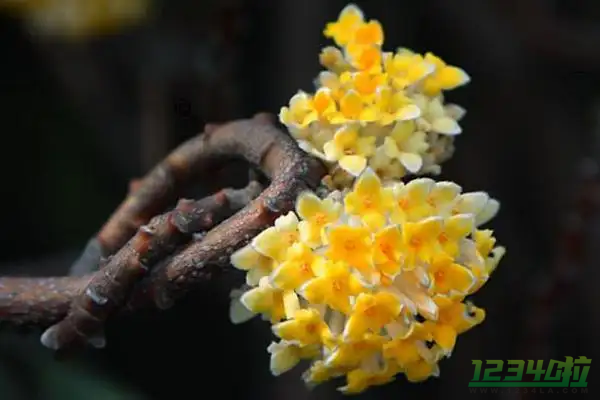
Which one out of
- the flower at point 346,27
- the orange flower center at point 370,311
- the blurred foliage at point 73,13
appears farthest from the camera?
the blurred foliage at point 73,13

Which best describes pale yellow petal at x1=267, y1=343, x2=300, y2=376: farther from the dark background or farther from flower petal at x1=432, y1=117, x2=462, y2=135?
the dark background

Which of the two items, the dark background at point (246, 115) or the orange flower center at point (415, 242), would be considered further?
the dark background at point (246, 115)

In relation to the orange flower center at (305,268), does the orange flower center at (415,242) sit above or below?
above

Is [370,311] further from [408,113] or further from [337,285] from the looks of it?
[408,113]

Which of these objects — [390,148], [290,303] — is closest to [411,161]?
[390,148]

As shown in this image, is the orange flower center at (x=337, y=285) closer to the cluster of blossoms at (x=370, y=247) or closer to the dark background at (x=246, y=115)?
the cluster of blossoms at (x=370, y=247)

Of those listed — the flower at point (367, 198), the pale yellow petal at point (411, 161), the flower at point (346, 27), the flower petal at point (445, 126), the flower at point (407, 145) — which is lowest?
the flower at point (367, 198)

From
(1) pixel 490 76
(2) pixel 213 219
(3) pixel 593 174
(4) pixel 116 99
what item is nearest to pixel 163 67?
(4) pixel 116 99

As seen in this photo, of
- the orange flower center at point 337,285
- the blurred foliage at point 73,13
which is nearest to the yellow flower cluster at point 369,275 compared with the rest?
the orange flower center at point 337,285
